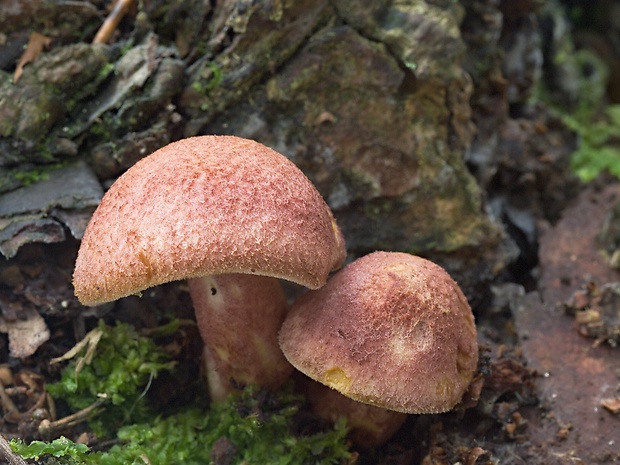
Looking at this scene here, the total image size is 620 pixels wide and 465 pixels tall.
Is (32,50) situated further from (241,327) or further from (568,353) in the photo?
(568,353)

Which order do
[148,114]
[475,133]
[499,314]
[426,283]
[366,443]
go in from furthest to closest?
[475,133], [499,314], [148,114], [366,443], [426,283]

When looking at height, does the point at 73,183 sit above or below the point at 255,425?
above

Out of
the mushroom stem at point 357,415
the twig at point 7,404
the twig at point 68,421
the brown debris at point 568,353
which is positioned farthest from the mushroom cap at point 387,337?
the twig at point 7,404

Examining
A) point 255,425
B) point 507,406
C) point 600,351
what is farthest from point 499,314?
point 255,425

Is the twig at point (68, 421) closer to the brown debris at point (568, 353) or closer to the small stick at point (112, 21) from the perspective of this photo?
the small stick at point (112, 21)

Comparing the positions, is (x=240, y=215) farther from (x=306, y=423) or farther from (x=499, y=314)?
(x=499, y=314)

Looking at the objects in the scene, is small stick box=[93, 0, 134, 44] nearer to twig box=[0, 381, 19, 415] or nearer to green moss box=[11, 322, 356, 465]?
green moss box=[11, 322, 356, 465]
